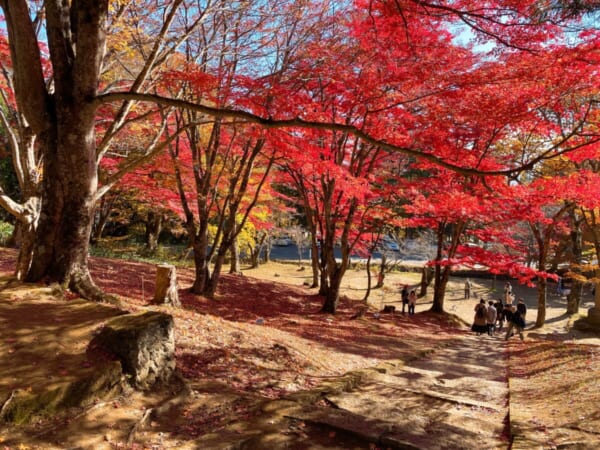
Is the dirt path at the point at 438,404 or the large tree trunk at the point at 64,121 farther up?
the large tree trunk at the point at 64,121

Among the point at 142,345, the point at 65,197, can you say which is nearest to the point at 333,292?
the point at 65,197

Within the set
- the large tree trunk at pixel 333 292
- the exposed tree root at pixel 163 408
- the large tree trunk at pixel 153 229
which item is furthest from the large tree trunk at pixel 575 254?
the large tree trunk at pixel 153 229

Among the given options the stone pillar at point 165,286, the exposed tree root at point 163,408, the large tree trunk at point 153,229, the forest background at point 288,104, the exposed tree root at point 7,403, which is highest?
the forest background at point 288,104

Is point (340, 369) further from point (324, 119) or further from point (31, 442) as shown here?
point (324, 119)

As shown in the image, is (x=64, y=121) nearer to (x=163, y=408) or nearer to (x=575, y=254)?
(x=163, y=408)

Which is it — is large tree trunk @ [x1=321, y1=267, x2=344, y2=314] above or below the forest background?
below

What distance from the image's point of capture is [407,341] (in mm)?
10797

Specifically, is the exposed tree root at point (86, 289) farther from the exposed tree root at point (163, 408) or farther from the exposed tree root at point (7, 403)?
the exposed tree root at point (7, 403)

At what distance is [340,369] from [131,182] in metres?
11.2

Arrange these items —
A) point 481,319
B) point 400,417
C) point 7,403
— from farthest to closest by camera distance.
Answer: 1. point 481,319
2. point 400,417
3. point 7,403

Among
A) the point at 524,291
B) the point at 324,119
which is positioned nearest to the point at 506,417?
the point at 324,119

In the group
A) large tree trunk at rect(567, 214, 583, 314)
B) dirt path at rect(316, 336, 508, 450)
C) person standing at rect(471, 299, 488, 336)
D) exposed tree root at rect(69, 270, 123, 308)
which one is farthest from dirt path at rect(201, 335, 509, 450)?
large tree trunk at rect(567, 214, 583, 314)

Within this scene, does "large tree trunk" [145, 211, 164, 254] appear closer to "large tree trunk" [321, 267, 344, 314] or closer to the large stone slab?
"large tree trunk" [321, 267, 344, 314]

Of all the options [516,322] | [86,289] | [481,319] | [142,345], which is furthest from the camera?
[481,319]
